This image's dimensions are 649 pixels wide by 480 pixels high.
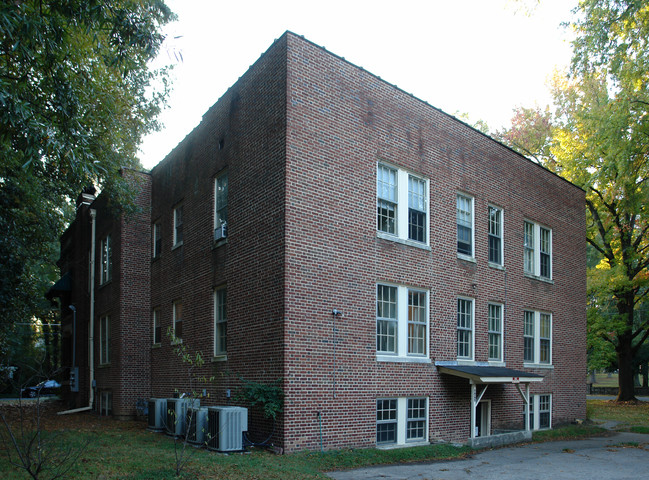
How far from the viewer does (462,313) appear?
1697cm

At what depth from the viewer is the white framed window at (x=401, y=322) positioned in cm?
1456

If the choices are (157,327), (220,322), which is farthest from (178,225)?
(220,322)

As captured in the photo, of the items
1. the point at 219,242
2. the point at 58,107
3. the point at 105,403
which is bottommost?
the point at 105,403

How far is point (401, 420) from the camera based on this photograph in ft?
47.7

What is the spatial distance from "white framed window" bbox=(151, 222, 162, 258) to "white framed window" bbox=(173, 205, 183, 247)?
1.50 metres

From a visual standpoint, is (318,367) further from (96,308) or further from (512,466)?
(96,308)

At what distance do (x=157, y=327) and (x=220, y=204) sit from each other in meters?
6.29

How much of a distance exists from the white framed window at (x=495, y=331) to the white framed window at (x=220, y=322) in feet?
26.3

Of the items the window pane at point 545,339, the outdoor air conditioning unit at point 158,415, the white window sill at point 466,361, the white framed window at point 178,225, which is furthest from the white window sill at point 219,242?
the window pane at point 545,339

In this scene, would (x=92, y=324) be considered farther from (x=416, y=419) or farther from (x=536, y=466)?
(x=536, y=466)

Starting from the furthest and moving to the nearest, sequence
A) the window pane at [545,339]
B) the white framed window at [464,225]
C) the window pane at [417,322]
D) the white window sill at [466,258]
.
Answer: the window pane at [545,339] → the white framed window at [464,225] → the white window sill at [466,258] → the window pane at [417,322]

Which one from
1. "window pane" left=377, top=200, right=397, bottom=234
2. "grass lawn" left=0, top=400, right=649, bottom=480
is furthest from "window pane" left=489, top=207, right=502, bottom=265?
"grass lawn" left=0, top=400, right=649, bottom=480

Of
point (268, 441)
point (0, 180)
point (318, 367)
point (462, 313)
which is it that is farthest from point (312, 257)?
point (0, 180)

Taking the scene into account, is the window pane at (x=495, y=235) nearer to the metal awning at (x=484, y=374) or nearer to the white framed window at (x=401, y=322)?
the metal awning at (x=484, y=374)
